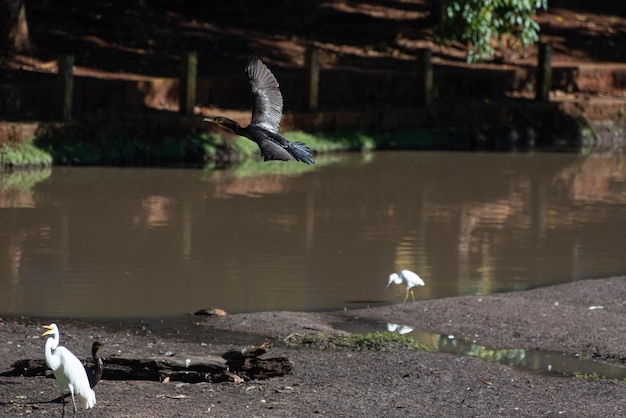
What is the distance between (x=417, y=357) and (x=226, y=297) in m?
3.08

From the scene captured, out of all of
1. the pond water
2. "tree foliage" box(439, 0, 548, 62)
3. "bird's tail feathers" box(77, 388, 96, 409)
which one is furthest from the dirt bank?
"tree foliage" box(439, 0, 548, 62)

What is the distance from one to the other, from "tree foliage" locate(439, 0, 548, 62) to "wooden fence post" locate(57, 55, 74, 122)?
20.0 ft

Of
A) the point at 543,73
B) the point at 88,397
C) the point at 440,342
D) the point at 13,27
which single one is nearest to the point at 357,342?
the point at 440,342

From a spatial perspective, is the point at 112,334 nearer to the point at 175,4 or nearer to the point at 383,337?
the point at 383,337

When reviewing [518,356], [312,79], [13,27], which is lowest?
[518,356]

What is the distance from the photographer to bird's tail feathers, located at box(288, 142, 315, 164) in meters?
9.43

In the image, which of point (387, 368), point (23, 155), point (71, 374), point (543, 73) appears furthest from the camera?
point (543, 73)

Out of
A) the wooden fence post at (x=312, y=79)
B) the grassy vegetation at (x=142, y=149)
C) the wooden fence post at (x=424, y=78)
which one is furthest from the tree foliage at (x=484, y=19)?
the grassy vegetation at (x=142, y=149)

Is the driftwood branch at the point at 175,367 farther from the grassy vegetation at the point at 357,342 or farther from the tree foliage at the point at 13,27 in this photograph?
the tree foliage at the point at 13,27

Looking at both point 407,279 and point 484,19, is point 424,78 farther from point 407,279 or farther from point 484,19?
point 407,279

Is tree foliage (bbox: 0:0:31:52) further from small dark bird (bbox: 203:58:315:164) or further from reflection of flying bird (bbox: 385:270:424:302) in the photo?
small dark bird (bbox: 203:58:315:164)

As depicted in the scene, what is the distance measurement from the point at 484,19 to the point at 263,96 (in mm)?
11854

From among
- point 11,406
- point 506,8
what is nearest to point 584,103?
point 506,8

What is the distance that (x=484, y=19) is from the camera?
2209 cm
